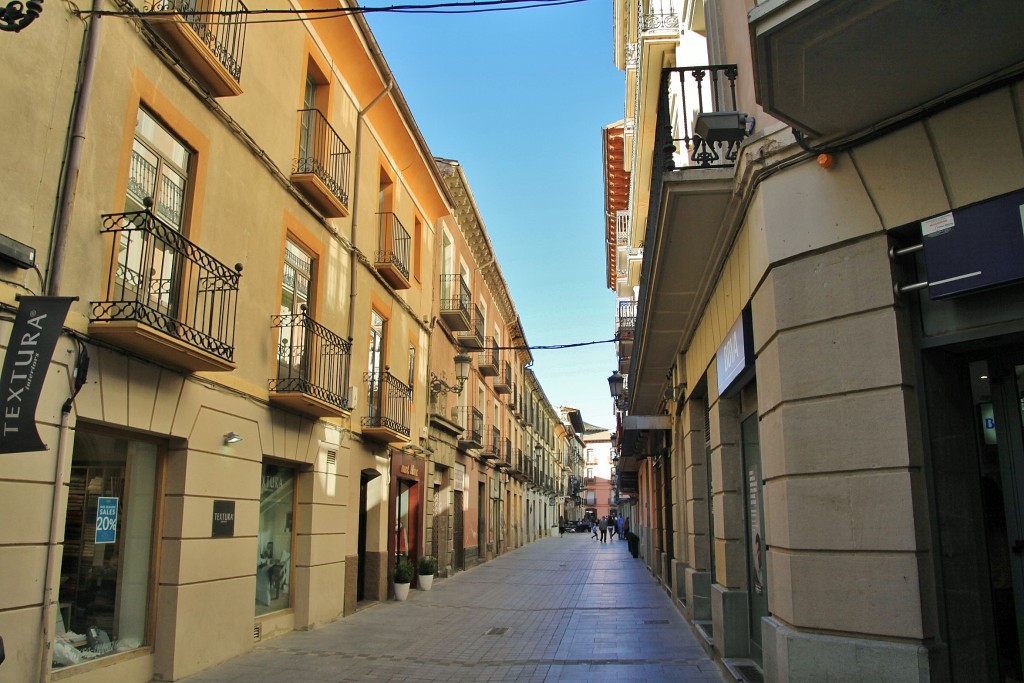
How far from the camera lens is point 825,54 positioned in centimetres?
433

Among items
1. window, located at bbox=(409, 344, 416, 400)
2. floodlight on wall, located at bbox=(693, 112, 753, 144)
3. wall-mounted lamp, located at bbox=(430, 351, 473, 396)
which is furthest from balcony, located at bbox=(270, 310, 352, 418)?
wall-mounted lamp, located at bbox=(430, 351, 473, 396)

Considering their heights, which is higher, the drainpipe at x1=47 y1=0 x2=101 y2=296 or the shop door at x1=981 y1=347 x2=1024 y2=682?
the drainpipe at x1=47 y1=0 x2=101 y2=296

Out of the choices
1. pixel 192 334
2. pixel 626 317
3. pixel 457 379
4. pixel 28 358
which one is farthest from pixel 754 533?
pixel 626 317

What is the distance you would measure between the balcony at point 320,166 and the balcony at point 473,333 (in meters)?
10.2

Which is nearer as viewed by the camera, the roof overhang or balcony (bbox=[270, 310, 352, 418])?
the roof overhang

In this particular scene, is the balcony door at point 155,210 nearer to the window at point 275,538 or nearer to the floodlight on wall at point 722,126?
the window at point 275,538

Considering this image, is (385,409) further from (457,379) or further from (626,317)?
(626,317)

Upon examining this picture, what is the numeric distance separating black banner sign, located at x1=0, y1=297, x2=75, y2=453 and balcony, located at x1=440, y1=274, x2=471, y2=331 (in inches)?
576

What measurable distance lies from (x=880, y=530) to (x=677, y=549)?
9712 mm

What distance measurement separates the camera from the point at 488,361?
28188 mm

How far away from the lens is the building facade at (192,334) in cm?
604

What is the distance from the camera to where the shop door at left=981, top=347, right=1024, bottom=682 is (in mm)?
4406

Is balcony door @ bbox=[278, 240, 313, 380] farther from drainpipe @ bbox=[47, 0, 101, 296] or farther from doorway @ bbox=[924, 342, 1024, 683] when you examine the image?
doorway @ bbox=[924, 342, 1024, 683]

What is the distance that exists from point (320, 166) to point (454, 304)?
375 inches
